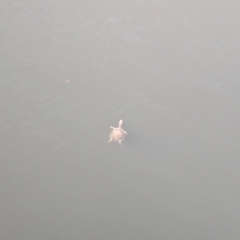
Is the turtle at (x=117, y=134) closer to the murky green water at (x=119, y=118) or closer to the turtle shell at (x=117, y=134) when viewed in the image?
the turtle shell at (x=117, y=134)

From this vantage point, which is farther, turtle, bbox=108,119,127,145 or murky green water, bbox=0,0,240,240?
turtle, bbox=108,119,127,145

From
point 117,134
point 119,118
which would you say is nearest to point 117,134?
point 117,134

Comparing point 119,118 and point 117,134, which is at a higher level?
point 119,118

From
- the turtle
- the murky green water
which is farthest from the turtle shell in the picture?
the murky green water

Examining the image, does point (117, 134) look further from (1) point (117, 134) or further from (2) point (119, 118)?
(2) point (119, 118)

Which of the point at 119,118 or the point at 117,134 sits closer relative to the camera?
the point at 117,134

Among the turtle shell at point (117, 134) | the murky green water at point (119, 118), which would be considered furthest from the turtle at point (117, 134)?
the murky green water at point (119, 118)

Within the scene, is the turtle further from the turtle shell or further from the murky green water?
the murky green water

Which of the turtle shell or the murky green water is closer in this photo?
the murky green water
